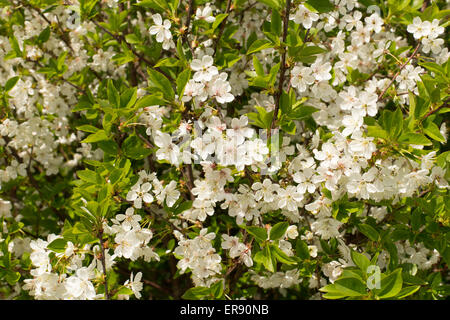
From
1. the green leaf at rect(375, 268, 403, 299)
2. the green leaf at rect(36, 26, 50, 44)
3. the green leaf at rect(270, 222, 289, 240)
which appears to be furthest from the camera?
the green leaf at rect(36, 26, 50, 44)

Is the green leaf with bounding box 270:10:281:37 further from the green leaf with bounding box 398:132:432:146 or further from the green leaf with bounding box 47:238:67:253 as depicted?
the green leaf with bounding box 47:238:67:253

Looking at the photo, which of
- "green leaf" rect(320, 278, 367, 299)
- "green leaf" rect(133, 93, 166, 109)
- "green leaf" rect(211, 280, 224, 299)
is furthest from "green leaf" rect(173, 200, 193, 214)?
"green leaf" rect(320, 278, 367, 299)

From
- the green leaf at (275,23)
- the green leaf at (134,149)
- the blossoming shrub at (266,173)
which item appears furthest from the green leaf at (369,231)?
the green leaf at (134,149)

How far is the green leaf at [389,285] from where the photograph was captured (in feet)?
6.86

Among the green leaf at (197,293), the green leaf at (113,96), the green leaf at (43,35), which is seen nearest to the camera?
the green leaf at (113,96)

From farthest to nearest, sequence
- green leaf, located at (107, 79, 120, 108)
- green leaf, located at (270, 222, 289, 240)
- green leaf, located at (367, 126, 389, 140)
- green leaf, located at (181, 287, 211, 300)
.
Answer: green leaf, located at (181, 287, 211, 300)
green leaf, located at (107, 79, 120, 108)
green leaf, located at (270, 222, 289, 240)
green leaf, located at (367, 126, 389, 140)

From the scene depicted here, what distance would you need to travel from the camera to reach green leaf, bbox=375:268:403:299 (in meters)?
2.09

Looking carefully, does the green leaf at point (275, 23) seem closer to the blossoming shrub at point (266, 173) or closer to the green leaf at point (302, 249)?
the blossoming shrub at point (266, 173)

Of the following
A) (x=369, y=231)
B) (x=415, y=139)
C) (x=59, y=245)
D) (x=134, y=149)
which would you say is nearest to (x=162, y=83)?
(x=134, y=149)

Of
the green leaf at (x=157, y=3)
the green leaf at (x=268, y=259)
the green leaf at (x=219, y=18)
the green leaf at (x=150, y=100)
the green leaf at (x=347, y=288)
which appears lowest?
the green leaf at (x=347, y=288)

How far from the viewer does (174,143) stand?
8.41 ft

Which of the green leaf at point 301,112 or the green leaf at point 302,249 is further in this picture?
the green leaf at point 302,249

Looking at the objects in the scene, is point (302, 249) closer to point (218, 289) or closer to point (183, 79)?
point (218, 289)
